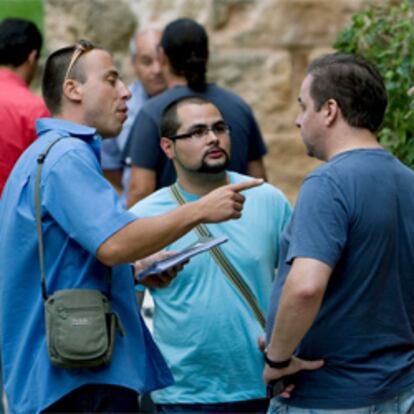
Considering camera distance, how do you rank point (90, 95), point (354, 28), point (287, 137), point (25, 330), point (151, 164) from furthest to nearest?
point (287, 137) < point (151, 164) < point (354, 28) < point (90, 95) < point (25, 330)

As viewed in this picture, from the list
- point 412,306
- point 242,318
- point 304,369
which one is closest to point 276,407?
point 304,369

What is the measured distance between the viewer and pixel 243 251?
4.82 meters

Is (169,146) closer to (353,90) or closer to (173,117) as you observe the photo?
(173,117)

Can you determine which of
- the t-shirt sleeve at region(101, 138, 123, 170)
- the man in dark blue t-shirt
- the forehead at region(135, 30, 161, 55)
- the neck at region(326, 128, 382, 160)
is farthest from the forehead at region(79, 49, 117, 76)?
the forehead at region(135, 30, 161, 55)

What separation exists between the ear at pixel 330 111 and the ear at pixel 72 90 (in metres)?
0.93

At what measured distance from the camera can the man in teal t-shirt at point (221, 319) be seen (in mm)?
4777

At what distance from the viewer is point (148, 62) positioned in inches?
296

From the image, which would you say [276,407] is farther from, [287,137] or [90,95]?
[287,137]

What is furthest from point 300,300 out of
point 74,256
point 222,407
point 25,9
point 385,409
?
point 25,9

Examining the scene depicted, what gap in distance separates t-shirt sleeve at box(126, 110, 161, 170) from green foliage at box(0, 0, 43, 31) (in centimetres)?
259

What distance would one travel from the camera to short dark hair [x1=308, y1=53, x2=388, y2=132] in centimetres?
390

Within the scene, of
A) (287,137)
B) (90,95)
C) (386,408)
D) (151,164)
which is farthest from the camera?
(287,137)

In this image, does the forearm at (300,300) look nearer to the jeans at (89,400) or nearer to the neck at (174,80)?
the jeans at (89,400)

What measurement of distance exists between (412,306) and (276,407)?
0.51m
